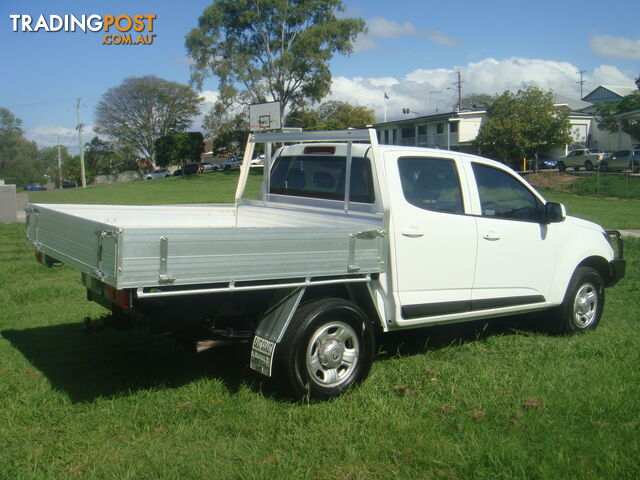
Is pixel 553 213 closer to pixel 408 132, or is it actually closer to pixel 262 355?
pixel 262 355

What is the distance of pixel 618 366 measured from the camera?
5570 mm

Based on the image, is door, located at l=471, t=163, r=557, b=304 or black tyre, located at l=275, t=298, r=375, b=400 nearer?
black tyre, located at l=275, t=298, r=375, b=400

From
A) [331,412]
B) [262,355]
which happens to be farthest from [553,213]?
[262,355]

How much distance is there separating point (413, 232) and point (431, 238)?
213mm

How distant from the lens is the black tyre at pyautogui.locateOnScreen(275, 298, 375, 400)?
459 cm

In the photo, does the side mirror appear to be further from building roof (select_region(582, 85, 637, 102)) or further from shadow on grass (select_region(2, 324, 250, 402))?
building roof (select_region(582, 85, 637, 102))

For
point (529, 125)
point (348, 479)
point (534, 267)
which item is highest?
point (529, 125)

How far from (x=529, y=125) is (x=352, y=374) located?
42168mm

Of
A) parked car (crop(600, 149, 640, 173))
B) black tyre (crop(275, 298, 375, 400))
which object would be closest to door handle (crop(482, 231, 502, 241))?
black tyre (crop(275, 298, 375, 400))

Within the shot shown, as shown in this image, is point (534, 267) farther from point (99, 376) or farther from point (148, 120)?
point (148, 120)

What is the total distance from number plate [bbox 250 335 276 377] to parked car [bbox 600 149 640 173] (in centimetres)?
4136

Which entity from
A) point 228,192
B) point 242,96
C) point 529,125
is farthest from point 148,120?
point 529,125

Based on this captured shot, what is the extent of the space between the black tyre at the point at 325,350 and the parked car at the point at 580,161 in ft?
145

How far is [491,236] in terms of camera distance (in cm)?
588
